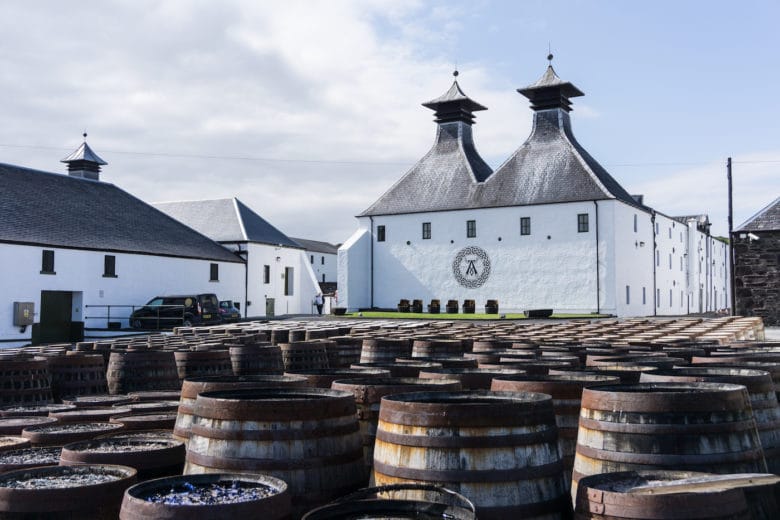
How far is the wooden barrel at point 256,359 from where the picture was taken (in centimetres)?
893

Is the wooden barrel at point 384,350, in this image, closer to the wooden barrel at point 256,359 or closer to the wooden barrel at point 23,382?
the wooden barrel at point 256,359

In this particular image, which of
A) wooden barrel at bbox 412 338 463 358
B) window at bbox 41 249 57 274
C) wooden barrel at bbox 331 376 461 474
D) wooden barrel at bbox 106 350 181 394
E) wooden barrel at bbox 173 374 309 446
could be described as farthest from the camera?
window at bbox 41 249 57 274

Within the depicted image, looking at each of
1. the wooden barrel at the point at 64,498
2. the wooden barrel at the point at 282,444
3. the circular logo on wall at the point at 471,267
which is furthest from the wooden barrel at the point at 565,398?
the circular logo on wall at the point at 471,267

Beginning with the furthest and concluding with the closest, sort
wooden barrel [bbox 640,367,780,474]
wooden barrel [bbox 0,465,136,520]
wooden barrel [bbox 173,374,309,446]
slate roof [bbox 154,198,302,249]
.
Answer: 1. slate roof [bbox 154,198,302,249]
2. wooden barrel [bbox 173,374,309,446]
3. wooden barrel [bbox 640,367,780,474]
4. wooden barrel [bbox 0,465,136,520]

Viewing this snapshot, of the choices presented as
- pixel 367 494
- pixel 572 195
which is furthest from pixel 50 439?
pixel 572 195

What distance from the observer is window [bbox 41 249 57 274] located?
109ft

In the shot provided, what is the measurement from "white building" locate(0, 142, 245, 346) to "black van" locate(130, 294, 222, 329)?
4.40 feet

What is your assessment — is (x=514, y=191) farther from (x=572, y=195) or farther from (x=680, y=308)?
(x=680, y=308)

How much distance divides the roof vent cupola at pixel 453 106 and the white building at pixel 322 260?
40.9m

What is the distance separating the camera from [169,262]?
Answer: 133ft

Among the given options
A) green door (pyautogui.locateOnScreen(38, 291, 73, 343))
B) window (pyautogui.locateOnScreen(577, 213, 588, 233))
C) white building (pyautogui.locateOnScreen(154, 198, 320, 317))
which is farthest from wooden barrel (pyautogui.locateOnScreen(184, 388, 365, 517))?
white building (pyautogui.locateOnScreen(154, 198, 320, 317))

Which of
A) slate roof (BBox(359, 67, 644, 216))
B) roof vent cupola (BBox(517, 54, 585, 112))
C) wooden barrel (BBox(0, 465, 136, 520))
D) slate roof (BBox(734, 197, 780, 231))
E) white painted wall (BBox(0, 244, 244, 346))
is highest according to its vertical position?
roof vent cupola (BBox(517, 54, 585, 112))

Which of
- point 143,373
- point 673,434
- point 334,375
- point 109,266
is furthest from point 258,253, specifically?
point 673,434

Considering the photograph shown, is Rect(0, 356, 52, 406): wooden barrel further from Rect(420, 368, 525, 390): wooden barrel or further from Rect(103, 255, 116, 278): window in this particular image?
Rect(103, 255, 116, 278): window
